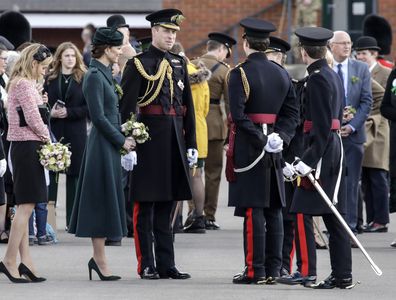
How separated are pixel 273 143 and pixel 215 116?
4.81 metres

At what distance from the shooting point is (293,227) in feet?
42.7

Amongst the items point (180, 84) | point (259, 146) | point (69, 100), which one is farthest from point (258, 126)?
point (69, 100)

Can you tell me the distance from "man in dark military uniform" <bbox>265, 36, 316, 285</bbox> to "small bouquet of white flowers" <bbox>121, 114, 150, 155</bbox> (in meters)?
1.14

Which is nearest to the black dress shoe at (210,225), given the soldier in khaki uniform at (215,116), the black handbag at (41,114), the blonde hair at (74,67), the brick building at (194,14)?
the soldier in khaki uniform at (215,116)

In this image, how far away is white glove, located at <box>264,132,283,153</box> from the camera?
1200 centimetres

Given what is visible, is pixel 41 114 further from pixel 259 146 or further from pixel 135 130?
pixel 259 146

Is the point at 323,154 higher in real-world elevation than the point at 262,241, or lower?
higher

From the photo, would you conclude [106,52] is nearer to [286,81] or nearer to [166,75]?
[166,75]

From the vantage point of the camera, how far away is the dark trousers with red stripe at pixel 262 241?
1198cm

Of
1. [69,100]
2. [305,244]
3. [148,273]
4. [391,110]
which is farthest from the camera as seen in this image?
[69,100]

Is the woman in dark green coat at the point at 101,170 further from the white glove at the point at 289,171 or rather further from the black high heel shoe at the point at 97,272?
the white glove at the point at 289,171

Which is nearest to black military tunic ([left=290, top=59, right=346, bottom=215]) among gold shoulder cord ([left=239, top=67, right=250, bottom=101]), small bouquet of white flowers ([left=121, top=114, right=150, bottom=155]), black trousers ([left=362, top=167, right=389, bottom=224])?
gold shoulder cord ([left=239, top=67, right=250, bottom=101])

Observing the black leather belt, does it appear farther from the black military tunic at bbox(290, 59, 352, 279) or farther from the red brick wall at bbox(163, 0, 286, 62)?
the red brick wall at bbox(163, 0, 286, 62)

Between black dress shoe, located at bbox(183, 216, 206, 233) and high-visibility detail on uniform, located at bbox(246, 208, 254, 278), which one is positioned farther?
black dress shoe, located at bbox(183, 216, 206, 233)
